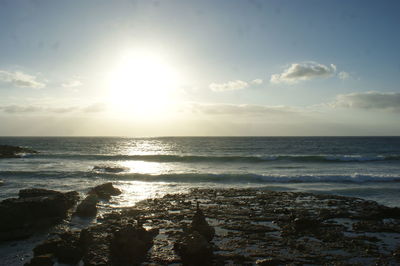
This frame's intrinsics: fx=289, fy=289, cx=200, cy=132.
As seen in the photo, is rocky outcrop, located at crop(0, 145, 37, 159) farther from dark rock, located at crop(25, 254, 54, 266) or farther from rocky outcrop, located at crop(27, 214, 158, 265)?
dark rock, located at crop(25, 254, 54, 266)

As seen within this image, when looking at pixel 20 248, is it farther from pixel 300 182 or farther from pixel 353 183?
pixel 353 183

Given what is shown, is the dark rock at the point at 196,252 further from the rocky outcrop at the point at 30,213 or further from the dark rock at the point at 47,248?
the rocky outcrop at the point at 30,213

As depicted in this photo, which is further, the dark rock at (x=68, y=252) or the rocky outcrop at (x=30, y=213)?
the rocky outcrop at (x=30, y=213)

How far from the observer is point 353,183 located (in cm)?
2952

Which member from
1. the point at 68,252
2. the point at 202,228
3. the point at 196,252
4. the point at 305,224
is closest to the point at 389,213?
the point at 305,224

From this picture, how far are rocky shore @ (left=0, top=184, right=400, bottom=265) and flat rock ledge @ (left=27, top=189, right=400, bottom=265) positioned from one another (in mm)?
35

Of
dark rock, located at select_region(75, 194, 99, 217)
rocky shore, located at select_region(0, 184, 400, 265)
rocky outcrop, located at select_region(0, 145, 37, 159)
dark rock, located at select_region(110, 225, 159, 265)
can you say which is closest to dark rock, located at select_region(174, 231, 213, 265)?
rocky shore, located at select_region(0, 184, 400, 265)

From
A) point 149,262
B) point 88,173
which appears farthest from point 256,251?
point 88,173

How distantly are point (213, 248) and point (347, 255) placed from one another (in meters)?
5.10

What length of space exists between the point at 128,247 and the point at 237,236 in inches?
193

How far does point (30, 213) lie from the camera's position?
601 inches

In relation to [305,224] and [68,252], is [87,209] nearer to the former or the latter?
[68,252]

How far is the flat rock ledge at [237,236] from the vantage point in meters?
10.6

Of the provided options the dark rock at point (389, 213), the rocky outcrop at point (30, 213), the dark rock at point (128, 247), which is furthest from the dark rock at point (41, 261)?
the dark rock at point (389, 213)
